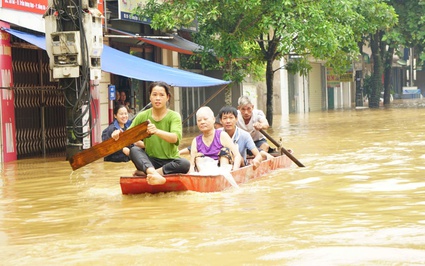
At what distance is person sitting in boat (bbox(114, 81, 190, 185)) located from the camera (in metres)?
10.1

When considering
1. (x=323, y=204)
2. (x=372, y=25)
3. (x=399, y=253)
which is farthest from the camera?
(x=372, y=25)

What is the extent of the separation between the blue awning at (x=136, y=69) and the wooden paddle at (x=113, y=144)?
6.01 metres

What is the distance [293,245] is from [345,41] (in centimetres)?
2055

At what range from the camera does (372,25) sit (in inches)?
1257

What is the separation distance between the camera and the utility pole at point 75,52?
599 inches

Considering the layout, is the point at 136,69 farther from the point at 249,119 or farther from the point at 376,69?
the point at 376,69

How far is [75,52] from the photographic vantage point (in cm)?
1528

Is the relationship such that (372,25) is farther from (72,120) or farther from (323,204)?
(323,204)

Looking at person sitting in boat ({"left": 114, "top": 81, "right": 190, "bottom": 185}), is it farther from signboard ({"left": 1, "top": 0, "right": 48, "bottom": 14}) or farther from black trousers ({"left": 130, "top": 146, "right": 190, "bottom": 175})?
signboard ({"left": 1, "top": 0, "right": 48, "bottom": 14})

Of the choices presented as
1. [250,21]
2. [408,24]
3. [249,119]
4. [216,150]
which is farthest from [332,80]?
[216,150]

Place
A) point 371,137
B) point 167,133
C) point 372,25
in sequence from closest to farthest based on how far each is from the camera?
point 167,133 → point 371,137 → point 372,25

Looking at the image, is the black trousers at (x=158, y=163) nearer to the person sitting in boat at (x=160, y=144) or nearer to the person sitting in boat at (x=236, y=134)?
the person sitting in boat at (x=160, y=144)

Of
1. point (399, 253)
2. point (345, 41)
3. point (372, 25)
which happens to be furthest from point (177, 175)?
point (372, 25)

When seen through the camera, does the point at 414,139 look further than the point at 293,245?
Yes
